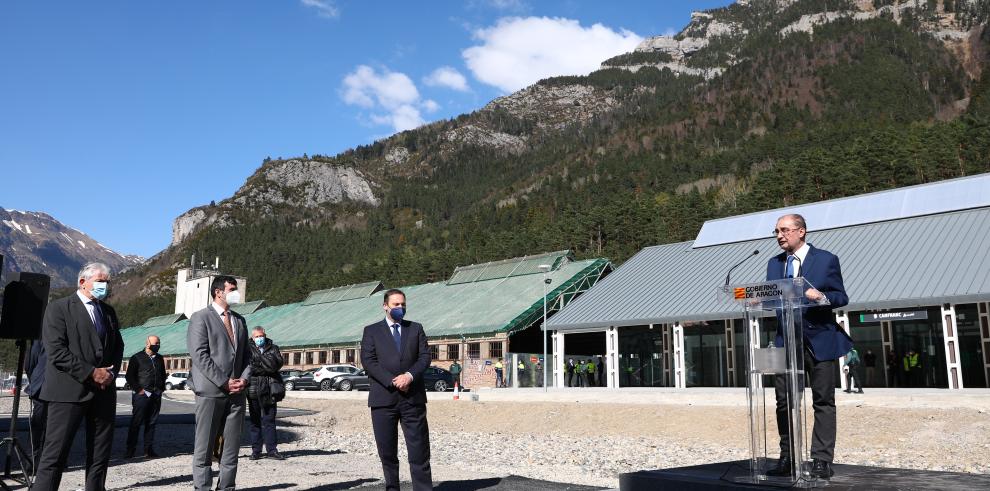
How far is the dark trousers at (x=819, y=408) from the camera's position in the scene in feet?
18.4

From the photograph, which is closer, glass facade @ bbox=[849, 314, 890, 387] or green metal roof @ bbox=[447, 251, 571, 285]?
glass facade @ bbox=[849, 314, 890, 387]

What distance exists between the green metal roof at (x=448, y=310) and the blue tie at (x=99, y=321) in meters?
33.8

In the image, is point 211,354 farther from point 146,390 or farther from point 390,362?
point 146,390

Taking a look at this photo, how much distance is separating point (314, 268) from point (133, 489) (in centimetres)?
14597

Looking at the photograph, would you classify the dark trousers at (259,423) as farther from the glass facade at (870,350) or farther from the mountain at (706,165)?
the mountain at (706,165)

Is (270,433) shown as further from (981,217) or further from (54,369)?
(981,217)

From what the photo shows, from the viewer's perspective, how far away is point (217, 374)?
23.4 feet

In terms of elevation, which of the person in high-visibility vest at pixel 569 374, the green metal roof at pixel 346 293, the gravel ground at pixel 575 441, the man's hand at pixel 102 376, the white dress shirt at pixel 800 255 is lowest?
the gravel ground at pixel 575 441

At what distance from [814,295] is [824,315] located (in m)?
0.54

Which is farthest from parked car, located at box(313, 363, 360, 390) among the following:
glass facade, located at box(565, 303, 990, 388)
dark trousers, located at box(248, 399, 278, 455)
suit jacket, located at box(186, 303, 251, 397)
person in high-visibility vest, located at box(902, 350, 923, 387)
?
suit jacket, located at box(186, 303, 251, 397)

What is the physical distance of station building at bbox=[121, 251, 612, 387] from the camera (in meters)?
41.5

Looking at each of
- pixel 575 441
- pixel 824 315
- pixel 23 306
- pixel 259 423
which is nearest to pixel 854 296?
pixel 575 441

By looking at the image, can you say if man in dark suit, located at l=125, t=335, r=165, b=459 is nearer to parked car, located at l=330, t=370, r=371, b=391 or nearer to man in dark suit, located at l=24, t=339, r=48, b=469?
man in dark suit, located at l=24, t=339, r=48, b=469

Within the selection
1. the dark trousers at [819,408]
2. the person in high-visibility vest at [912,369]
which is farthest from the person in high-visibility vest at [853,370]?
the dark trousers at [819,408]
